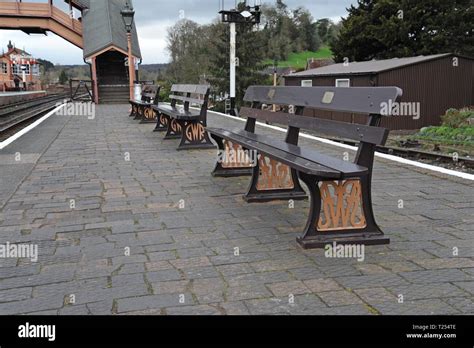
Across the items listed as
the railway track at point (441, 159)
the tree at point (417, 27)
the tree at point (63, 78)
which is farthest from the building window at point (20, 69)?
the railway track at point (441, 159)

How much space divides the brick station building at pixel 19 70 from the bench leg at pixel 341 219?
2178 inches

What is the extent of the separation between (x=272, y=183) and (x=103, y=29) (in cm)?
2623

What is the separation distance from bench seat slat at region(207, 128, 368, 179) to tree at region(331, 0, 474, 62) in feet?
108

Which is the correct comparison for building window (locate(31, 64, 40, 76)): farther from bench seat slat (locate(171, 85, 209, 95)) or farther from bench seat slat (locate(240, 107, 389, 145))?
bench seat slat (locate(240, 107, 389, 145))

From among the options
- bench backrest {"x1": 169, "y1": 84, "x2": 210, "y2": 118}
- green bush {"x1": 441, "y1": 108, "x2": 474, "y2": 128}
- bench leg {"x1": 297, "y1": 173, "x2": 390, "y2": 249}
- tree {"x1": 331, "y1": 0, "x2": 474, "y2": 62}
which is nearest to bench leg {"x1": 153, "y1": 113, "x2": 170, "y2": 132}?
bench backrest {"x1": 169, "y1": 84, "x2": 210, "y2": 118}

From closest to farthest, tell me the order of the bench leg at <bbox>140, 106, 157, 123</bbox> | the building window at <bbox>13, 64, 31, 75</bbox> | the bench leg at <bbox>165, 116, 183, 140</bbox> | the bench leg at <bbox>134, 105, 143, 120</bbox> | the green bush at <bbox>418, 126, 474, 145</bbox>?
the bench leg at <bbox>165, 116, 183, 140</bbox>
the bench leg at <bbox>140, 106, 157, 123</bbox>
the bench leg at <bbox>134, 105, 143, 120</bbox>
the green bush at <bbox>418, 126, 474, 145</bbox>
the building window at <bbox>13, 64, 31, 75</bbox>

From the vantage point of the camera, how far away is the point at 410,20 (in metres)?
35.5

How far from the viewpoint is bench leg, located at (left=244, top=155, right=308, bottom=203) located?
17.7 ft

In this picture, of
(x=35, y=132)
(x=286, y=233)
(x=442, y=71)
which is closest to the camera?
(x=286, y=233)
